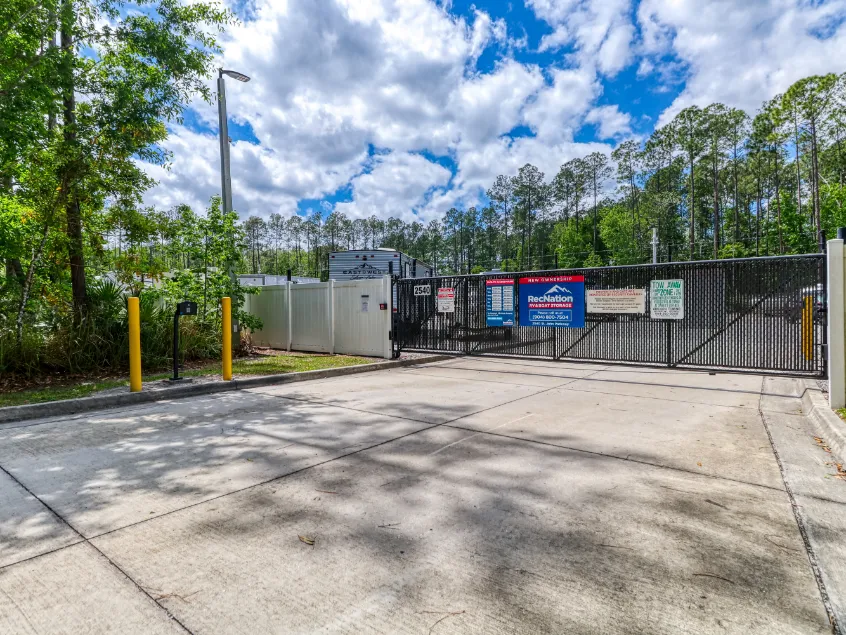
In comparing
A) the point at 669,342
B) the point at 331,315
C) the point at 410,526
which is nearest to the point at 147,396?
the point at 410,526

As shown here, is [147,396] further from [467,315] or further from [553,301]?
[553,301]

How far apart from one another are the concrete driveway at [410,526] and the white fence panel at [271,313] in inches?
341

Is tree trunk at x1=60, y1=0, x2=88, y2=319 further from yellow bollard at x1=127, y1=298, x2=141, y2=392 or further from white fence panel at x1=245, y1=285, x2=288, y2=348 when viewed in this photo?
white fence panel at x1=245, y1=285, x2=288, y2=348

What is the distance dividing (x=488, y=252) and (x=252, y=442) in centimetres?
7762

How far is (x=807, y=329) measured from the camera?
25.0ft

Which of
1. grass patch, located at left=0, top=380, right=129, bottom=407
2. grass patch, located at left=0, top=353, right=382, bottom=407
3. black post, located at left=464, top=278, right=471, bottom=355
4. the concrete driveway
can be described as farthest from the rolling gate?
grass patch, located at left=0, top=380, right=129, bottom=407

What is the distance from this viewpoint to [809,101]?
36.2 m

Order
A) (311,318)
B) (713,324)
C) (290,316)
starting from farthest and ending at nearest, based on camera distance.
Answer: (290,316)
(311,318)
(713,324)

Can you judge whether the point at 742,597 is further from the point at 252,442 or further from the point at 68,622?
the point at 252,442

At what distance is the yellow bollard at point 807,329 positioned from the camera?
24.8 ft

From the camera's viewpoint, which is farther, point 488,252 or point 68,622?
point 488,252

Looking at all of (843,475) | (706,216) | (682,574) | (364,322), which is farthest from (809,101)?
(682,574)

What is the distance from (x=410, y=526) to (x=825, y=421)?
5.31 meters

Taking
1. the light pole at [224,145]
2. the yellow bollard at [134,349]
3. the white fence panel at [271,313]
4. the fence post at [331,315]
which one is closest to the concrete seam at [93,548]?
A: the yellow bollard at [134,349]
